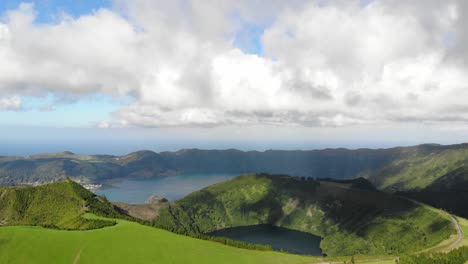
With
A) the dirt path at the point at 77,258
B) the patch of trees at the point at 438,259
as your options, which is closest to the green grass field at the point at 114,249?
the dirt path at the point at 77,258

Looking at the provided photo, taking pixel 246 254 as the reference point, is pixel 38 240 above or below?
above

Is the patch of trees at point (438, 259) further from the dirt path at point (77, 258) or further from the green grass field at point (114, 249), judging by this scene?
the dirt path at point (77, 258)

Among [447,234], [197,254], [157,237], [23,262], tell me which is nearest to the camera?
[23,262]

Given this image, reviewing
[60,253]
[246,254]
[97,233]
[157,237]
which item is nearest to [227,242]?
[246,254]

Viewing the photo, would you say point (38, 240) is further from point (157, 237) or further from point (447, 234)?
point (447, 234)

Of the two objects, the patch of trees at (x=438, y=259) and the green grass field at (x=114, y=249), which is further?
the patch of trees at (x=438, y=259)

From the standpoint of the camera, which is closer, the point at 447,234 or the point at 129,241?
the point at 129,241

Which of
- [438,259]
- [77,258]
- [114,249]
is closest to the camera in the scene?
[77,258]

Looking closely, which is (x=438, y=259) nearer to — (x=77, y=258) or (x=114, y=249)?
(x=114, y=249)

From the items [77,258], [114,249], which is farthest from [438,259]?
[77,258]
